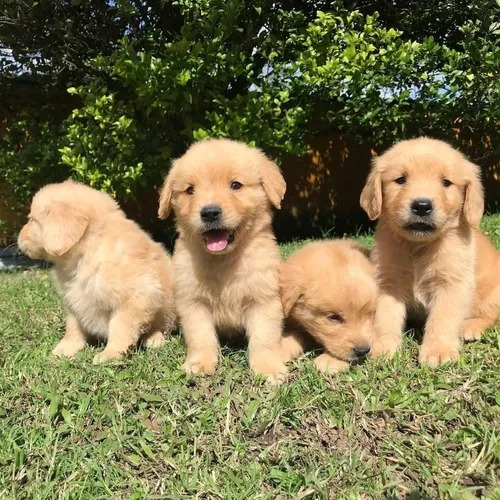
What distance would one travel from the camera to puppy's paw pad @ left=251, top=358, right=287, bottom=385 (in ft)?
10.9

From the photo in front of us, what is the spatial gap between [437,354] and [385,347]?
35cm

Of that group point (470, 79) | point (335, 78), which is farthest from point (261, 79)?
point (470, 79)

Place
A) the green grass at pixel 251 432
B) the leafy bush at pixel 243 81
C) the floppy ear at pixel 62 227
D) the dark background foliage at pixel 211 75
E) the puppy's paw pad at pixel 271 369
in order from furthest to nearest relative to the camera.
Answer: the dark background foliage at pixel 211 75 < the leafy bush at pixel 243 81 < the floppy ear at pixel 62 227 < the puppy's paw pad at pixel 271 369 < the green grass at pixel 251 432

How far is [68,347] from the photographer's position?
4.11 metres

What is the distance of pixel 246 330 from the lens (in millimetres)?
3738

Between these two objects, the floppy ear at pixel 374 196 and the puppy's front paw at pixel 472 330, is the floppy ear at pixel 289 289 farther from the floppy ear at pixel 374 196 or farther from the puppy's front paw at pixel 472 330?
the puppy's front paw at pixel 472 330

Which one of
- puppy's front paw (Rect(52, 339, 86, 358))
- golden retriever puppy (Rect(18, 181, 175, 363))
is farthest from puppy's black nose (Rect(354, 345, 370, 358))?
puppy's front paw (Rect(52, 339, 86, 358))

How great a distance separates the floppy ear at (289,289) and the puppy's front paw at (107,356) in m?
1.24

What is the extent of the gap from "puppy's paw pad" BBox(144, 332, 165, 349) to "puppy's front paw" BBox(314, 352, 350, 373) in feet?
4.38

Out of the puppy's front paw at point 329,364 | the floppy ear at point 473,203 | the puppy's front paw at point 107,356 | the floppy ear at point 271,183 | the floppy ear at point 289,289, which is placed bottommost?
the puppy's front paw at point 107,356

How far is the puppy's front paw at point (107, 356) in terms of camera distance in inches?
144

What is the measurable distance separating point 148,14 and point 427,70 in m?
4.51

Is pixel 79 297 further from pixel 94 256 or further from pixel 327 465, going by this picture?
pixel 327 465

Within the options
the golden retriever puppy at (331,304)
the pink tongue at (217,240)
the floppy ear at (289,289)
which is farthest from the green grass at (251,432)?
the pink tongue at (217,240)
